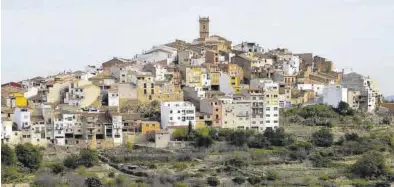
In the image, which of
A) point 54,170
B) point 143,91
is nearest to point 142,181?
point 54,170

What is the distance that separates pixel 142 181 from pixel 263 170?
2914 millimetres

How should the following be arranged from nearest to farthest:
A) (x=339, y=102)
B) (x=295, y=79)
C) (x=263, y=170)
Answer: (x=263, y=170) → (x=339, y=102) → (x=295, y=79)

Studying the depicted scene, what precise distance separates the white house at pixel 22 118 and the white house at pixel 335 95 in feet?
28.8

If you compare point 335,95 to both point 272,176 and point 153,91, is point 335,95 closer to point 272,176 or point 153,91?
point 153,91

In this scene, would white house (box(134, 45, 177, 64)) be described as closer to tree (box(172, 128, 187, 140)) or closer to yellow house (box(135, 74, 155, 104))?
yellow house (box(135, 74, 155, 104))

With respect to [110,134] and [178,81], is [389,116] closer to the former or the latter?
[178,81]

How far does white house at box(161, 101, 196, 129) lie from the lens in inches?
624

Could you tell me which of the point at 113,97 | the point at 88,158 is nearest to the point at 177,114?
the point at 113,97

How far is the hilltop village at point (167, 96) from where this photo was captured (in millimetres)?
15172

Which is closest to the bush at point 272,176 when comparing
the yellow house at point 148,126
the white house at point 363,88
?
the yellow house at point 148,126

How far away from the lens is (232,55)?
22.6 m

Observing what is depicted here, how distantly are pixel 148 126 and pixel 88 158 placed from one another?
7.77 feet

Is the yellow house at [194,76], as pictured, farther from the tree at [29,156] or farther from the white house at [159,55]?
the tree at [29,156]

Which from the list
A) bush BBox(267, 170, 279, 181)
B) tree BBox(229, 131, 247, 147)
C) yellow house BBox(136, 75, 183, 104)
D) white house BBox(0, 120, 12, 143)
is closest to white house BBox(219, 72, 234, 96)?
yellow house BBox(136, 75, 183, 104)
